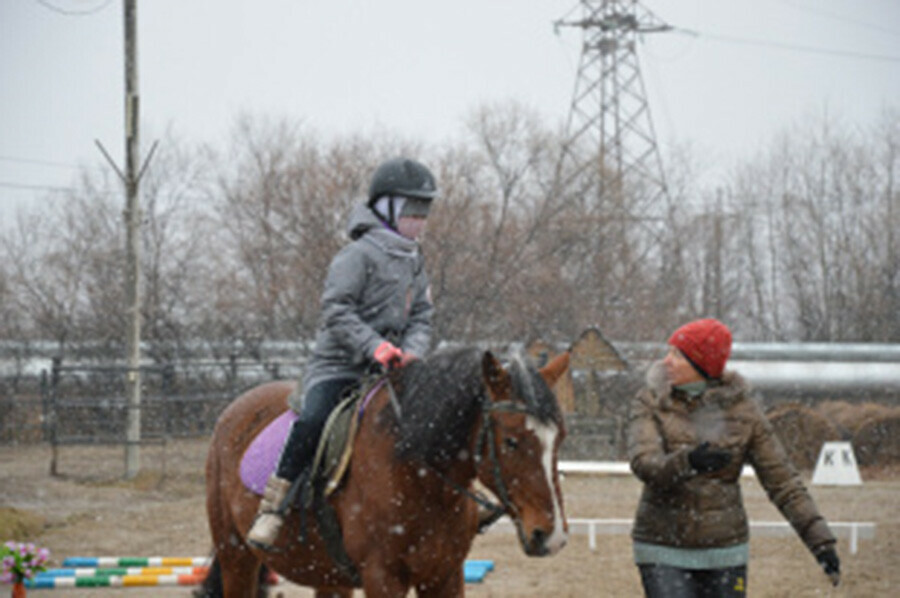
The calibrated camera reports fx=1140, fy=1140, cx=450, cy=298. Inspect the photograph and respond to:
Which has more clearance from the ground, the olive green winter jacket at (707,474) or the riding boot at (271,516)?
the olive green winter jacket at (707,474)

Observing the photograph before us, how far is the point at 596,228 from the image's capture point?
68.7 ft

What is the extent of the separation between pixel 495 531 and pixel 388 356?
22.1 feet

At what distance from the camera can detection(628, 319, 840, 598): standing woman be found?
14.7 feet

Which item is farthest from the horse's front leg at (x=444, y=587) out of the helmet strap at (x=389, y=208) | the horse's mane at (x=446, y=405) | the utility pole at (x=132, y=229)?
the utility pole at (x=132, y=229)

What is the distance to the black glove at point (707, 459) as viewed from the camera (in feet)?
14.1

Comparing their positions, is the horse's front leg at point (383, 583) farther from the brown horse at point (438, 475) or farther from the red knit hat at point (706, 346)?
the red knit hat at point (706, 346)

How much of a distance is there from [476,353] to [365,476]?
0.71 meters

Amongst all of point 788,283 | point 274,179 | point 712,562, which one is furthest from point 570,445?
point 712,562

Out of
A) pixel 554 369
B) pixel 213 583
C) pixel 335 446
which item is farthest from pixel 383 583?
pixel 213 583

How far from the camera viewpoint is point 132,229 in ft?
53.9

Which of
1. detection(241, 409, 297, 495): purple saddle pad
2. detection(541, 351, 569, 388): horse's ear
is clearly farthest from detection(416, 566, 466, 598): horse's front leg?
detection(241, 409, 297, 495): purple saddle pad

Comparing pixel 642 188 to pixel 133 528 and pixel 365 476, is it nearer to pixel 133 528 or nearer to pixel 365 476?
pixel 133 528

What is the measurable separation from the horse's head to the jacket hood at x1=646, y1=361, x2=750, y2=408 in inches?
22.5

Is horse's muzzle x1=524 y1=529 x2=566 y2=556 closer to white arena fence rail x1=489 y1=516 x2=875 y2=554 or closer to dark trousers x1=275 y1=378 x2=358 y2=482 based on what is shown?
dark trousers x1=275 y1=378 x2=358 y2=482
